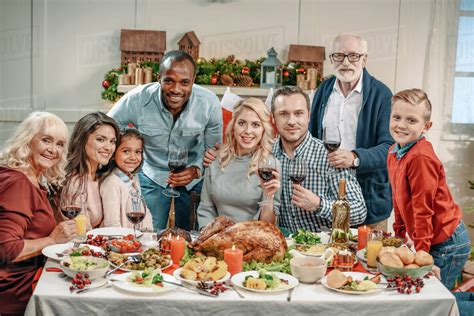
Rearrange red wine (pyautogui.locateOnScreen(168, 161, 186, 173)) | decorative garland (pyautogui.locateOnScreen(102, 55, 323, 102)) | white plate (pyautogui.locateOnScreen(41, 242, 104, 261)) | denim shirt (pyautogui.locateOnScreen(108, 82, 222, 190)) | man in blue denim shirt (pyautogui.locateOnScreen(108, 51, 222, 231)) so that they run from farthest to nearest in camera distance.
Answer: decorative garland (pyautogui.locateOnScreen(102, 55, 323, 102)) < denim shirt (pyautogui.locateOnScreen(108, 82, 222, 190)) < man in blue denim shirt (pyautogui.locateOnScreen(108, 51, 222, 231)) < red wine (pyautogui.locateOnScreen(168, 161, 186, 173)) < white plate (pyautogui.locateOnScreen(41, 242, 104, 261))

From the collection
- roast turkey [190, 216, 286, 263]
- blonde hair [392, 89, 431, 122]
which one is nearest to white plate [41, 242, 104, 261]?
roast turkey [190, 216, 286, 263]

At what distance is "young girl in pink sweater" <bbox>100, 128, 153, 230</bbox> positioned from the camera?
312 cm

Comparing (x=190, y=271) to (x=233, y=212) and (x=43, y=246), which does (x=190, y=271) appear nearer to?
(x=43, y=246)

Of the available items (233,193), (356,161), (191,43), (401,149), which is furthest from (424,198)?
(191,43)

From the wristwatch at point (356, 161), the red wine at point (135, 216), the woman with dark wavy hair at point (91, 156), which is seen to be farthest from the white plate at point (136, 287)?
the wristwatch at point (356, 161)

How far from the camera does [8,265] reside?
2613 millimetres

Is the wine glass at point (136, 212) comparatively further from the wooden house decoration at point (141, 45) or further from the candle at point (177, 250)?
the wooden house decoration at point (141, 45)

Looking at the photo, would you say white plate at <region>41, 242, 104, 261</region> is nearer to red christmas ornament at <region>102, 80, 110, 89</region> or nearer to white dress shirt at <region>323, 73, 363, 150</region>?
white dress shirt at <region>323, 73, 363, 150</region>

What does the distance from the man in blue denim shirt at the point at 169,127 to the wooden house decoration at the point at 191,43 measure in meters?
2.07

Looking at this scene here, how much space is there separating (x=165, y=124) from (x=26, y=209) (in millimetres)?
1345

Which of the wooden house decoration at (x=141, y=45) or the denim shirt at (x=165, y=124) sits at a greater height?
the wooden house decoration at (x=141, y=45)

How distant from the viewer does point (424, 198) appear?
9.27ft

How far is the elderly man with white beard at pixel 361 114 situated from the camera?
12.4 feet

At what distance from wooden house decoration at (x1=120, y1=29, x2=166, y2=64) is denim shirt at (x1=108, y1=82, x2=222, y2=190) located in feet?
6.74
